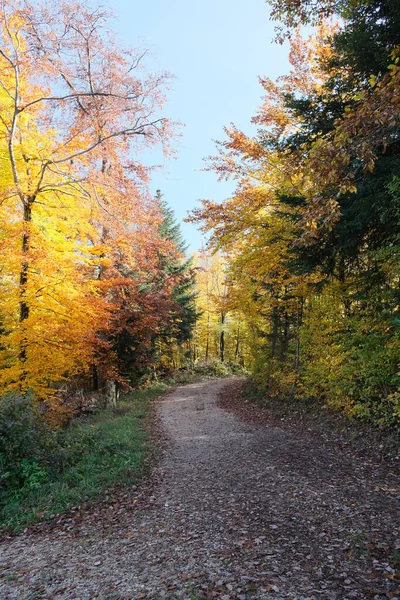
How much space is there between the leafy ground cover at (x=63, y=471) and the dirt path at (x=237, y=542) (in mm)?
647

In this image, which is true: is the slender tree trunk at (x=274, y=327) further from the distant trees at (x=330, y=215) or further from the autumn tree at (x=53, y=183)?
the autumn tree at (x=53, y=183)

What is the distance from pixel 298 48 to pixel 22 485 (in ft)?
45.4

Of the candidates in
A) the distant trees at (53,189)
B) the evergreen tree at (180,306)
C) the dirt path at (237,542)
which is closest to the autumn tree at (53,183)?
the distant trees at (53,189)

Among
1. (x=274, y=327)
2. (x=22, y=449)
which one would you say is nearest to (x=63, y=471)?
(x=22, y=449)

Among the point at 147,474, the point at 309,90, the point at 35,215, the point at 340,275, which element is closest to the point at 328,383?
the point at 340,275

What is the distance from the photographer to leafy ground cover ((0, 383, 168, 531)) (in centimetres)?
573

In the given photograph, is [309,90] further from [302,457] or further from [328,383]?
[302,457]

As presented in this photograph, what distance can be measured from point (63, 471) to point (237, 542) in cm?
429

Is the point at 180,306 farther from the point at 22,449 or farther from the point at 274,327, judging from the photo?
the point at 22,449

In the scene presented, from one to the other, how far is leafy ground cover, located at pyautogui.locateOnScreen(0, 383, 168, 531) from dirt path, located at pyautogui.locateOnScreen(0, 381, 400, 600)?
0.65 metres

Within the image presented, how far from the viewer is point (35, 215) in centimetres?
1048

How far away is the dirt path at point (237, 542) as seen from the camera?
3426mm

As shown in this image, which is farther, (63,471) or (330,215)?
(63,471)

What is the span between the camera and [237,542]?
4.17 metres
